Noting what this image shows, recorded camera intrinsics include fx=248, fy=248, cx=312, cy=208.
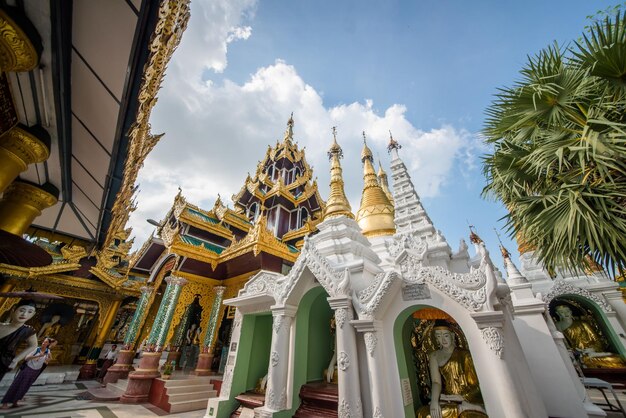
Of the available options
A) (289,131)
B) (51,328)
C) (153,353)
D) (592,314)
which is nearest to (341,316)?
(153,353)

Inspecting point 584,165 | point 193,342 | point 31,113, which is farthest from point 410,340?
point 193,342

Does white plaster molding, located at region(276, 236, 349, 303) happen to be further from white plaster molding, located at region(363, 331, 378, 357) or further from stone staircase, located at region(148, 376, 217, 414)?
stone staircase, located at region(148, 376, 217, 414)

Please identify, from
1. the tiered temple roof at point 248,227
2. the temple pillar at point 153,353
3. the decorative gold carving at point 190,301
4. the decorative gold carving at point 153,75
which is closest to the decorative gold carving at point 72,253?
the tiered temple roof at point 248,227

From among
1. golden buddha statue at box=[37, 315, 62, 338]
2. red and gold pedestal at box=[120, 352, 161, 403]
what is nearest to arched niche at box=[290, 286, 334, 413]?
red and gold pedestal at box=[120, 352, 161, 403]

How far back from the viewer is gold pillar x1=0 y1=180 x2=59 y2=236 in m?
3.51

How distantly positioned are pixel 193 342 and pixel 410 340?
11.1m

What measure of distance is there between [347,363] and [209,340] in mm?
6557

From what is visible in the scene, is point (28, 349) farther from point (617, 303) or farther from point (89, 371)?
point (617, 303)

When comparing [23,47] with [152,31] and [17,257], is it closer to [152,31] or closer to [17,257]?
[152,31]

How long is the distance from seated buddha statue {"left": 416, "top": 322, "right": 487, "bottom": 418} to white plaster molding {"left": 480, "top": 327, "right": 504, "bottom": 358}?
96cm

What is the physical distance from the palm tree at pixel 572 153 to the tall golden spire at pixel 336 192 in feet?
12.6

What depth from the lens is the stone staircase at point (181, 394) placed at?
248 inches

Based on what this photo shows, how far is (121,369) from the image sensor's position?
8.87 m

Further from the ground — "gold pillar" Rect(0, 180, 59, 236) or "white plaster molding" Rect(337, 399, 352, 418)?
"gold pillar" Rect(0, 180, 59, 236)
